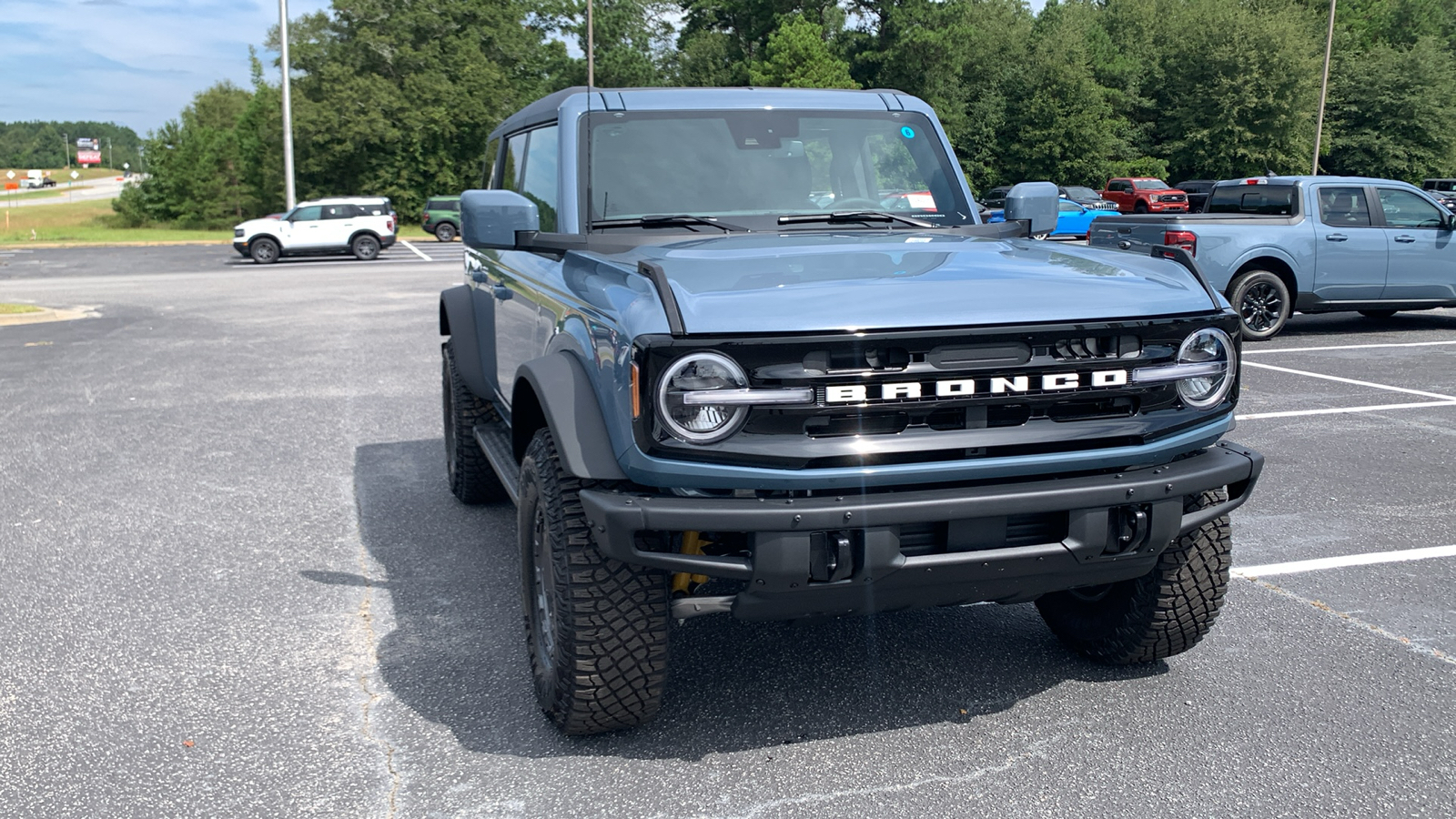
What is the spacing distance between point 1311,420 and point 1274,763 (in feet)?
19.2

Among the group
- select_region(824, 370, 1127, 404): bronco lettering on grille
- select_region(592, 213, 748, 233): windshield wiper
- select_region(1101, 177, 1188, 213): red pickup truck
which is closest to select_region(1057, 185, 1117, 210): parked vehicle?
select_region(1101, 177, 1188, 213): red pickup truck

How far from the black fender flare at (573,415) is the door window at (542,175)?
1.10 m

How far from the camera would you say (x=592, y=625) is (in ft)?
11.0

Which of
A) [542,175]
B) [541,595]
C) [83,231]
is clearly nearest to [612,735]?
[541,595]

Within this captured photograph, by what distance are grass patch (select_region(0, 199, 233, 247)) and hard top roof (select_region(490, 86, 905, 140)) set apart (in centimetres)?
3998

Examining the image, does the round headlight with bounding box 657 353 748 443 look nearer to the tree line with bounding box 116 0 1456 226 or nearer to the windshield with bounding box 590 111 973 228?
the windshield with bounding box 590 111 973 228

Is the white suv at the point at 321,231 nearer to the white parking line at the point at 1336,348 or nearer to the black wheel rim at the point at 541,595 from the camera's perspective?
the white parking line at the point at 1336,348

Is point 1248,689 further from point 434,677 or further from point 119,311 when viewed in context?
point 119,311

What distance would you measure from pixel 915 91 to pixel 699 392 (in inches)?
2474

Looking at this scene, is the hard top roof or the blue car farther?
the blue car

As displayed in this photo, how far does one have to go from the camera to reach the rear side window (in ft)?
43.7

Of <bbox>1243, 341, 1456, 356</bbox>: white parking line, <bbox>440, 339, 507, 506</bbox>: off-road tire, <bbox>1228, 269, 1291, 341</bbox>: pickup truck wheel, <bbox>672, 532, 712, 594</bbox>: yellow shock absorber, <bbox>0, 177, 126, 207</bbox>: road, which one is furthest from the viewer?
<bbox>0, 177, 126, 207</bbox>: road

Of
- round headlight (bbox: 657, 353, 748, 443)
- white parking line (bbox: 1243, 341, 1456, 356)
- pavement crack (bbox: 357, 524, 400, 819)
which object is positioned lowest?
pavement crack (bbox: 357, 524, 400, 819)

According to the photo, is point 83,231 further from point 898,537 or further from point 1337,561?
point 898,537
